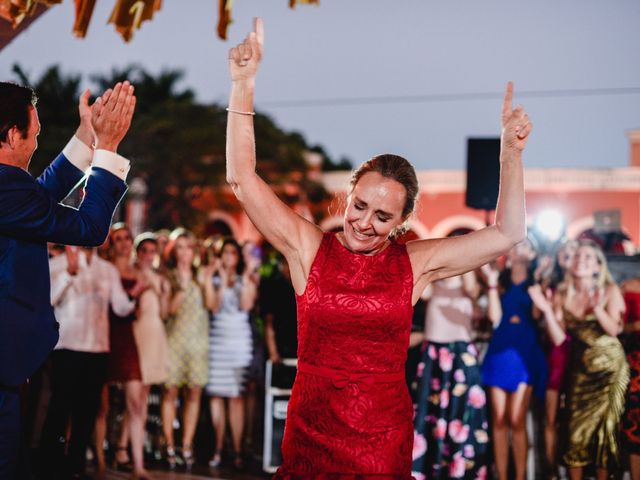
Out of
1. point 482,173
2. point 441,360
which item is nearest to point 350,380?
point 441,360

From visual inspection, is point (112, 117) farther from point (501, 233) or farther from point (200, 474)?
point (200, 474)

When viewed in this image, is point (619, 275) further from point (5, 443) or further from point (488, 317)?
point (5, 443)

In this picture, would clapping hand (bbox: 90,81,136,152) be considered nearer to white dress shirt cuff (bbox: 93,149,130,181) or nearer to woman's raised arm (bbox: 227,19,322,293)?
white dress shirt cuff (bbox: 93,149,130,181)

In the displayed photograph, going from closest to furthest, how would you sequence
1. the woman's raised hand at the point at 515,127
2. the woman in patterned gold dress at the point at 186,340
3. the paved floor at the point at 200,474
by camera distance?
the woman's raised hand at the point at 515,127 → the paved floor at the point at 200,474 → the woman in patterned gold dress at the point at 186,340

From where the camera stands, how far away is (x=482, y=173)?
9430mm

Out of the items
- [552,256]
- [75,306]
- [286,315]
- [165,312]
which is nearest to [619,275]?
[552,256]

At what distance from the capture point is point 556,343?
22.1ft

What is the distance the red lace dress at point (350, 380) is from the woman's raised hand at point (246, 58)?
0.64m

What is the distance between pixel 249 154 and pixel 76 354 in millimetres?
3989

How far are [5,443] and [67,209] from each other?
28.8 inches

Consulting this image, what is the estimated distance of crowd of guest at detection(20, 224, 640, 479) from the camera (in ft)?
20.5

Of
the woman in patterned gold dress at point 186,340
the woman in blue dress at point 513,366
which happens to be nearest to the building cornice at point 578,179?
the woman in patterned gold dress at point 186,340

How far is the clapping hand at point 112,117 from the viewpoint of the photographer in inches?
109

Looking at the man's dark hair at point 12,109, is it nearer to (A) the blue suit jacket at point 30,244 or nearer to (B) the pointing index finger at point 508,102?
(A) the blue suit jacket at point 30,244
